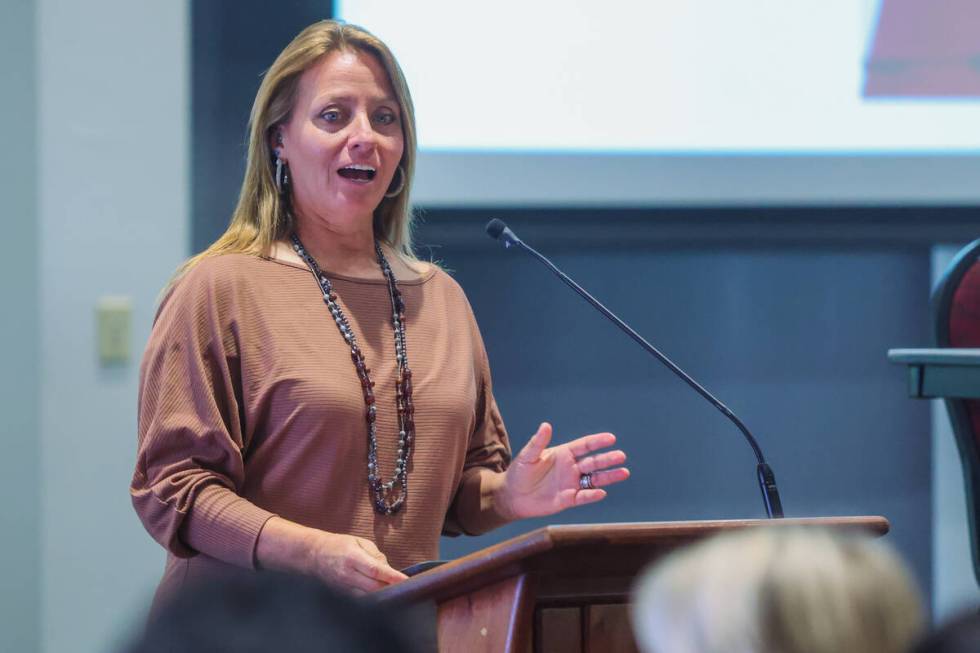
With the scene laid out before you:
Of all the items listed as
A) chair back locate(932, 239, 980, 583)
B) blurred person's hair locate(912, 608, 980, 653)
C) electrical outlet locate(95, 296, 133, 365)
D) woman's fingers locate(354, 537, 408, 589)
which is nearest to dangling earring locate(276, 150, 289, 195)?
woman's fingers locate(354, 537, 408, 589)

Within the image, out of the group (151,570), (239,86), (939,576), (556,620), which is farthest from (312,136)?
(939,576)

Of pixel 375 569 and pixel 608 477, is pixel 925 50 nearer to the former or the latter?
pixel 608 477

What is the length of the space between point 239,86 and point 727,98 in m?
1.21

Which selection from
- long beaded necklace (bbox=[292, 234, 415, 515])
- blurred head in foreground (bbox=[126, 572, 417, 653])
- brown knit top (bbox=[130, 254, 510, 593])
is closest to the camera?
blurred head in foreground (bbox=[126, 572, 417, 653])

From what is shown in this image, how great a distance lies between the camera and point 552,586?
4.41ft

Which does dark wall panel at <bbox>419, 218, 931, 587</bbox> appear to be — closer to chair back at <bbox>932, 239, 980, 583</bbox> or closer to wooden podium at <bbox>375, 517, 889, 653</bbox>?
chair back at <bbox>932, 239, 980, 583</bbox>

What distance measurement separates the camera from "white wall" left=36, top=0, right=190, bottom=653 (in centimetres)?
275

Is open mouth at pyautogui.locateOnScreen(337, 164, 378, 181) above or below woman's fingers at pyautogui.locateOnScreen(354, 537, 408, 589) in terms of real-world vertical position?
above

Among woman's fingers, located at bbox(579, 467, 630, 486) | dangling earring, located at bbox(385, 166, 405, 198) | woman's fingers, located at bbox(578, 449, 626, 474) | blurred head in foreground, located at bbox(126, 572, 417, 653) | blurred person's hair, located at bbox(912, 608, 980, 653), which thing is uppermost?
dangling earring, located at bbox(385, 166, 405, 198)

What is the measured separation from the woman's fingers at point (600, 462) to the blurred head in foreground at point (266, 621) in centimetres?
119

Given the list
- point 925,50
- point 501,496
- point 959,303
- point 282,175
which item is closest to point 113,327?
point 282,175

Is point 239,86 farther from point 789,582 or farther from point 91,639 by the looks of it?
point 789,582

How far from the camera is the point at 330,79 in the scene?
1948 mm

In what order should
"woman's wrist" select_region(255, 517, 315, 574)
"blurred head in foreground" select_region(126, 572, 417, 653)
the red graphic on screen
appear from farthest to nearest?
1. the red graphic on screen
2. "woman's wrist" select_region(255, 517, 315, 574)
3. "blurred head in foreground" select_region(126, 572, 417, 653)
